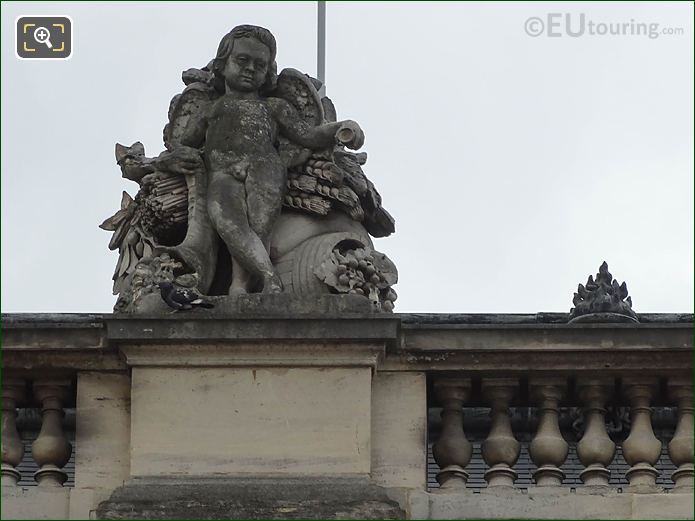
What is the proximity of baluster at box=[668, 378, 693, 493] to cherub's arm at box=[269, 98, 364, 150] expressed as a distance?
2.92 metres

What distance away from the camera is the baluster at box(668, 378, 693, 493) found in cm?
1747

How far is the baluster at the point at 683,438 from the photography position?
17.5 m

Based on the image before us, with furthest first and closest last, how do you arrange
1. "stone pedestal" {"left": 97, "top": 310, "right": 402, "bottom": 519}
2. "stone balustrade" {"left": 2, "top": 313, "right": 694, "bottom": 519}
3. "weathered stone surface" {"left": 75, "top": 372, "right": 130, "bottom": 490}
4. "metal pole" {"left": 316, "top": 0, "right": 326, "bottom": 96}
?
"metal pole" {"left": 316, "top": 0, "right": 326, "bottom": 96} < "weathered stone surface" {"left": 75, "top": 372, "right": 130, "bottom": 490} < "stone balustrade" {"left": 2, "top": 313, "right": 694, "bottom": 519} < "stone pedestal" {"left": 97, "top": 310, "right": 402, "bottom": 519}

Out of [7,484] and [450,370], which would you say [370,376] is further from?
[7,484]

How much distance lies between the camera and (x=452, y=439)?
1769 centimetres

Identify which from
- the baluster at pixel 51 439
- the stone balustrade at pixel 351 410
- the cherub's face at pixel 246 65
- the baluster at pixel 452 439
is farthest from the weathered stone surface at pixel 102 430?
the cherub's face at pixel 246 65

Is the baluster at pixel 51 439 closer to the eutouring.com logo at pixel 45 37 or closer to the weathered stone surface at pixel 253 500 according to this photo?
the weathered stone surface at pixel 253 500

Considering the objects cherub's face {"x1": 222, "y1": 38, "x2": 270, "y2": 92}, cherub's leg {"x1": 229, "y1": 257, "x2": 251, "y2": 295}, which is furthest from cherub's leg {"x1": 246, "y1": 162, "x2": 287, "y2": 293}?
cherub's face {"x1": 222, "y1": 38, "x2": 270, "y2": 92}

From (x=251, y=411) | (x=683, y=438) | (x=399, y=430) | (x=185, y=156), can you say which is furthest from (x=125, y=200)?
(x=683, y=438)

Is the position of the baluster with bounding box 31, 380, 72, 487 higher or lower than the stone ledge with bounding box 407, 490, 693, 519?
higher

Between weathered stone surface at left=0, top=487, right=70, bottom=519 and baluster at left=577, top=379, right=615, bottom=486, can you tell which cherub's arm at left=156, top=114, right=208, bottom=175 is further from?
baluster at left=577, top=379, right=615, bottom=486

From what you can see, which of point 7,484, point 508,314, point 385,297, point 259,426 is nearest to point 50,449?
point 7,484

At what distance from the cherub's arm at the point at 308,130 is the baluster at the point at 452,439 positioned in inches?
77.9

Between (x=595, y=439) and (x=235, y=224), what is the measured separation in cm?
298
